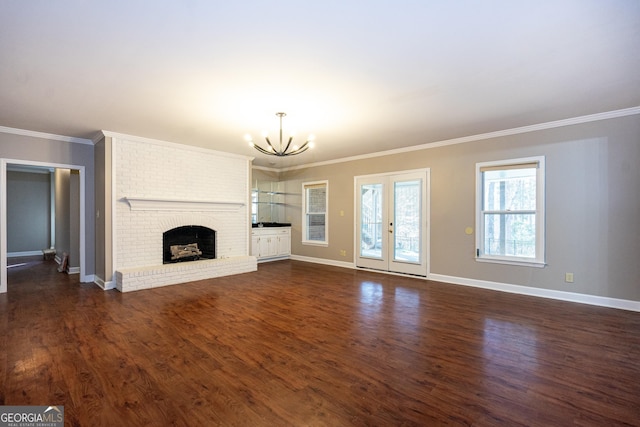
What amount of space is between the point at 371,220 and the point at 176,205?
12.8ft

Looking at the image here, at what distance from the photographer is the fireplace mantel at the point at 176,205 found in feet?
17.1

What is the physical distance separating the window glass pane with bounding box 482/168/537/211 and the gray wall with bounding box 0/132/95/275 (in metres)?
6.86

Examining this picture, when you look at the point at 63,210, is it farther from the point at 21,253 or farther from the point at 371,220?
the point at 371,220

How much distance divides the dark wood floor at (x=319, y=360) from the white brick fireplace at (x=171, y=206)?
834 mm

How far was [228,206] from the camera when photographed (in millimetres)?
6496

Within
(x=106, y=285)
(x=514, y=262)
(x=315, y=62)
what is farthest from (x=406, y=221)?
(x=106, y=285)

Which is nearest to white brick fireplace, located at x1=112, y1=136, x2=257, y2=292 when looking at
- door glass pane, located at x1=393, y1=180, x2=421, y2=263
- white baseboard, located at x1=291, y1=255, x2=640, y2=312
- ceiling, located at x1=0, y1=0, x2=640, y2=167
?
ceiling, located at x1=0, y1=0, x2=640, y2=167

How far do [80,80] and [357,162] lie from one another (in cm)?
497

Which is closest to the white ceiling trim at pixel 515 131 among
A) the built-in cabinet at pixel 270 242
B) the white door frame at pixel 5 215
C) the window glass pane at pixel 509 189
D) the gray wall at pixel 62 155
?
the window glass pane at pixel 509 189

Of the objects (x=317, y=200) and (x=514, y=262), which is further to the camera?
(x=317, y=200)

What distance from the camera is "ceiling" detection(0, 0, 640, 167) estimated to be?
202cm

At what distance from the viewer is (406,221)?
6.03 metres

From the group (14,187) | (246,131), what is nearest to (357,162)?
(246,131)

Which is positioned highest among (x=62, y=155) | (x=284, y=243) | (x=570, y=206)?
(x=62, y=155)
